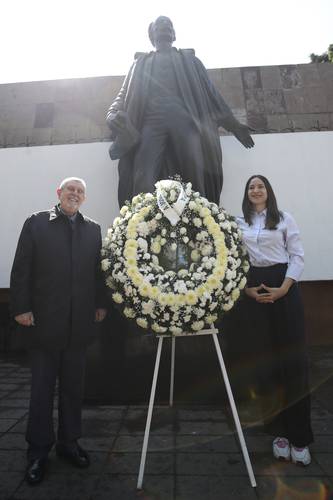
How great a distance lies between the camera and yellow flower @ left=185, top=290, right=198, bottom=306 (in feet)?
5.84

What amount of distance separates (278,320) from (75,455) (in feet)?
4.53

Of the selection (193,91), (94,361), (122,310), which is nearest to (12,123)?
(193,91)

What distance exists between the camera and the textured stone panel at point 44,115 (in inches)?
214

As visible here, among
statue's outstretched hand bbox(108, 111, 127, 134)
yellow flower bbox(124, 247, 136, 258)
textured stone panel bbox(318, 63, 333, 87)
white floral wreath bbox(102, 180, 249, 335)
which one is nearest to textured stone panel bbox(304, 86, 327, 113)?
textured stone panel bbox(318, 63, 333, 87)

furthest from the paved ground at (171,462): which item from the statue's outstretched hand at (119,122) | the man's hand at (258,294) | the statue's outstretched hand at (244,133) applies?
the statue's outstretched hand at (244,133)

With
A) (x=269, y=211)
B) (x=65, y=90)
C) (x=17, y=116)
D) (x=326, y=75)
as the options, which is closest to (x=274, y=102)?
(x=326, y=75)

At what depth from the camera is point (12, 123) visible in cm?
548

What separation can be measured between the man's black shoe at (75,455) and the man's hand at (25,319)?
0.73 metres

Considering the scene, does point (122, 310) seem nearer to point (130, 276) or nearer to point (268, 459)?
point (130, 276)

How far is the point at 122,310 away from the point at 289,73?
508cm

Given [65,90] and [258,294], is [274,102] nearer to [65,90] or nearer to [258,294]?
[65,90]

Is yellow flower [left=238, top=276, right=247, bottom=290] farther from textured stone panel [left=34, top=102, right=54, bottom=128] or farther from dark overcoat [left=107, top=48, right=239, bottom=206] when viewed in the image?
textured stone panel [left=34, top=102, right=54, bottom=128]

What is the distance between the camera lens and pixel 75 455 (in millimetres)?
1952

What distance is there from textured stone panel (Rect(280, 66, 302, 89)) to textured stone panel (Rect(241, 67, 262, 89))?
0.37 m
